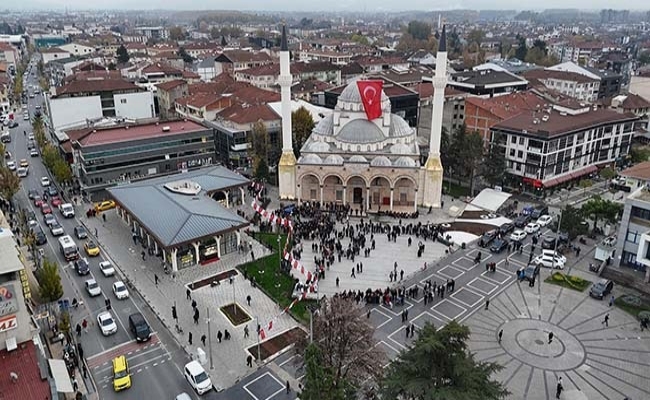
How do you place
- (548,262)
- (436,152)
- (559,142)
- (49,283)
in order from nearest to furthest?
(49,283)
(548,262)
(436,152)
(559,142)

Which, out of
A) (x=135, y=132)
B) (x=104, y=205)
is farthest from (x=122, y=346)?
(x=135, y=132)

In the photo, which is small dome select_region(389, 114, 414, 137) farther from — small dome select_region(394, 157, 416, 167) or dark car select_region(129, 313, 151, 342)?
dark car select_region(129, 313, 151, 342)

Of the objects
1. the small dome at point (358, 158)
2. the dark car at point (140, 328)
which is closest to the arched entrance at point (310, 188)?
the small dome at point (358, 158)

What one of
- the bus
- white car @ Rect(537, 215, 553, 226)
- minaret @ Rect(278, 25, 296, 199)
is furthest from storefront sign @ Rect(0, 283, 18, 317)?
white car @ Rect(537, 215, 553, 226)

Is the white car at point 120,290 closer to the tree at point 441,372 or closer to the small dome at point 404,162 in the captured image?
the tree at point 441,372

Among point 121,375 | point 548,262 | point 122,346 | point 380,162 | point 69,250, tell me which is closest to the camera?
point 121,375

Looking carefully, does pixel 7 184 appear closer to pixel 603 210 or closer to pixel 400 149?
pixel 400 149
